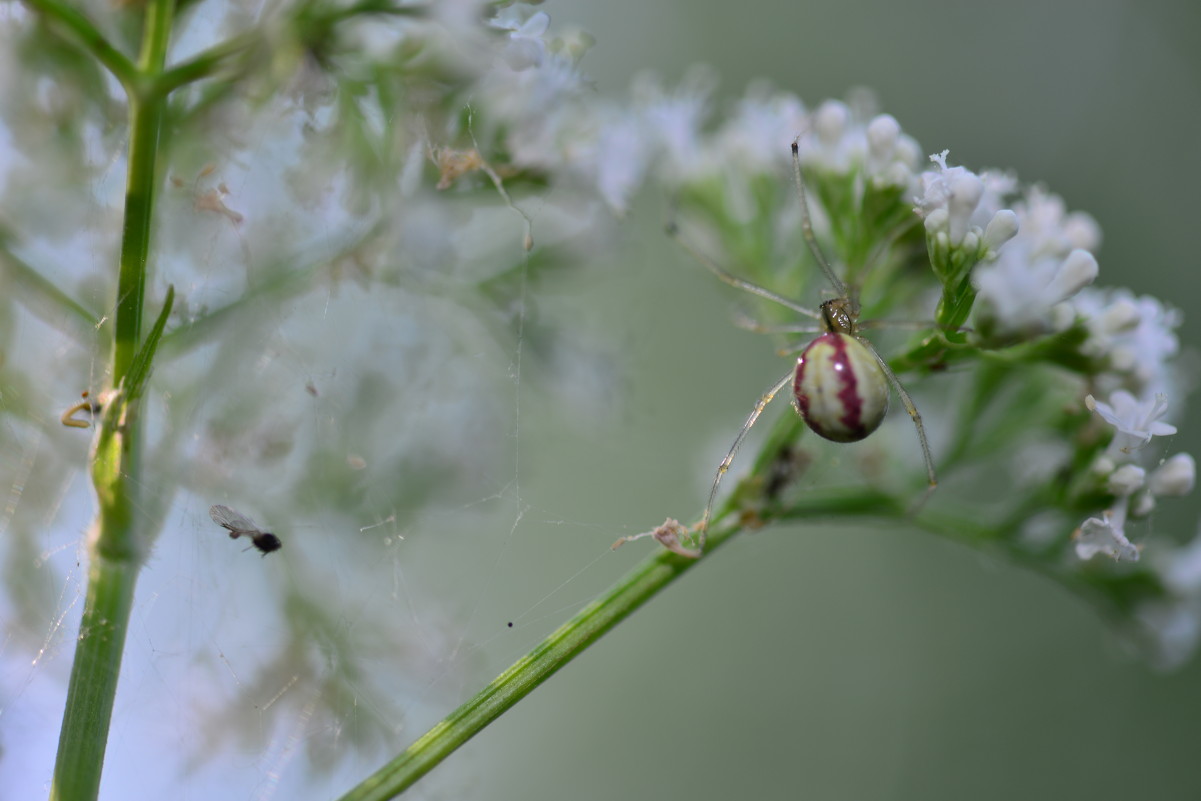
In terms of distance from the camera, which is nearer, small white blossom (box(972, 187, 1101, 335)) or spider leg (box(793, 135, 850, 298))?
small white blossom (box(972, 187, 1101, 335))

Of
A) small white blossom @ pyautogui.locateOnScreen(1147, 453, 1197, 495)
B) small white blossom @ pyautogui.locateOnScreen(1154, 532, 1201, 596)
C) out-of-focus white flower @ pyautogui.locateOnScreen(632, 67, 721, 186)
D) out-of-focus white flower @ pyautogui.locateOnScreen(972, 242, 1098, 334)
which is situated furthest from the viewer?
out-of-focus white flower @ pyautogui.locateOnScreen(632, 67, 721, 186)

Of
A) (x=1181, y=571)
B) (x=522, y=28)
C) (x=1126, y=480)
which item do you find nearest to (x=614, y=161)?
(x=522, y=28)

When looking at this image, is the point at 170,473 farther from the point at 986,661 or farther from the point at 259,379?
the point at 986,661

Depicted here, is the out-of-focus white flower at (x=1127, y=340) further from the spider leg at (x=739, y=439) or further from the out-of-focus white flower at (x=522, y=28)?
the out-of-focus white flower at (x=522, y=28)

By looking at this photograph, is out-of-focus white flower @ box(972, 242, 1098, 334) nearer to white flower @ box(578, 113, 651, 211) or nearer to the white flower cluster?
the white flower cluster

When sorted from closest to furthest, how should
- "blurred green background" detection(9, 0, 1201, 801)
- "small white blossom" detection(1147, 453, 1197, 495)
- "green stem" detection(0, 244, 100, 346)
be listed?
"green stem" detection(0, 244, 100, 346)
"small white blossom" detection(1147, 453, 1197, 495)
"blurred green background" detection(9, 0, 1201, 801)

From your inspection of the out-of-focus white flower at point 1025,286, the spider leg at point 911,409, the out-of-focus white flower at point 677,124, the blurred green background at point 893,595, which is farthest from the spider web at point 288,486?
the blurred green background at point 893,595

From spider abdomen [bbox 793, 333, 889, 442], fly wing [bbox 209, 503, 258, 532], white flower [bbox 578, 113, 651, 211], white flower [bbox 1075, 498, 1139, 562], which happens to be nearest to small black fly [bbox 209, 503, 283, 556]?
fly wing [bbox 209, 503, 258, 532]
